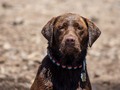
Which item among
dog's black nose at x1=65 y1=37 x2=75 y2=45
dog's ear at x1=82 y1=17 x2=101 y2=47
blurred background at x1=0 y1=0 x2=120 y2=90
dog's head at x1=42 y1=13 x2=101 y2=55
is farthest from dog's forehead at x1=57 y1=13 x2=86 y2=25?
blurred background at x1=0 y1=0 x2=120 y2=90

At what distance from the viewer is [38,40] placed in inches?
519

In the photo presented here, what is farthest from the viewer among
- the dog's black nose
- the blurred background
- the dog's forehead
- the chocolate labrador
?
the blurred background

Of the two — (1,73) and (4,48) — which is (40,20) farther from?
(1,73)

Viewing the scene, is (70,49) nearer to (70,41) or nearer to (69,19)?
(70,41)

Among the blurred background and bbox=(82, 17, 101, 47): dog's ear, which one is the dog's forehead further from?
the blurred background

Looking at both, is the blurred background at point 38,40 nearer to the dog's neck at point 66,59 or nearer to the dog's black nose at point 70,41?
the dog's neck at point 66,59

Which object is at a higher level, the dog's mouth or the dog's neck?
the dog's mouth

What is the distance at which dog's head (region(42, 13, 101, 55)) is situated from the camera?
26.2 ft

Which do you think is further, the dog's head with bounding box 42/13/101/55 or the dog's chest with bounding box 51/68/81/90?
the dog's chest with bounding box 51/68/81/90

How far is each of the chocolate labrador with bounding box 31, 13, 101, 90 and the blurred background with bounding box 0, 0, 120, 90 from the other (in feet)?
5.78

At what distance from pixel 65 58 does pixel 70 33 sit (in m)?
0.38

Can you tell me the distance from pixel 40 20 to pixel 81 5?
1630 millimetres

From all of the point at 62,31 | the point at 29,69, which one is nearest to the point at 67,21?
the point at 62,31

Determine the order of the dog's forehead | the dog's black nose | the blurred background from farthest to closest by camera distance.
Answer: the blurred background, the dog's forehead, the dog's black nose
